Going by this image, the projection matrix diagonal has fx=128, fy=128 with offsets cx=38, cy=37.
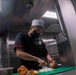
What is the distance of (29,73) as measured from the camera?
2.87 ft

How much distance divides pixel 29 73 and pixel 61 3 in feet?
3.57

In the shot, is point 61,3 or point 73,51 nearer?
point 73,51

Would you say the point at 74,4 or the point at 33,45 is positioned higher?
the point at 74,4

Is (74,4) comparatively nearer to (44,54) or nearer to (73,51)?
(73,51)

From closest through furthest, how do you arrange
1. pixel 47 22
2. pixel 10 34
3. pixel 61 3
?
pixel 61 3 → pixel 47 22 → pixel 10 34

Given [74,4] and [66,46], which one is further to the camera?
[74,4]

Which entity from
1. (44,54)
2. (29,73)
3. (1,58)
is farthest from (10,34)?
(29,73)

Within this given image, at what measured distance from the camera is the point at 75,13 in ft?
5.39

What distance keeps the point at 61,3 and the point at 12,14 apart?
1.84m

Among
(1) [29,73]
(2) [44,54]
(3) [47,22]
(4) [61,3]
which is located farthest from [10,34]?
(1) [29,73]

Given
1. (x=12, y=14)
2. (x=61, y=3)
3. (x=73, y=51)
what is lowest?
(x=73, y=51)

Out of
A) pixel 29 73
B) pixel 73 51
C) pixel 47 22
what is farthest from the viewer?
pixel 47 22

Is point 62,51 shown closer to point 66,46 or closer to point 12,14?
point 66,46

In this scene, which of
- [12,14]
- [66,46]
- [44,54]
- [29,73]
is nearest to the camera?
[29,73]
